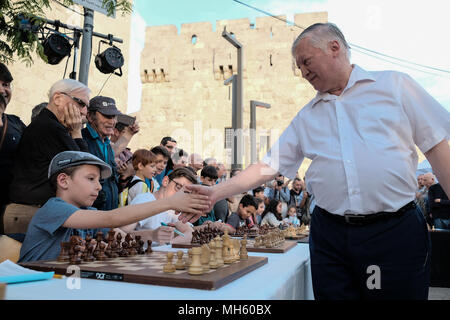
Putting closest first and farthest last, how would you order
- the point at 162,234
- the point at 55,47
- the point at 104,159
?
the point at 162,234, the point at 104,159, the point at 55,47

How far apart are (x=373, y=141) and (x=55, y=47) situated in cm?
417

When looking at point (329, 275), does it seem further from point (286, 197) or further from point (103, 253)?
point (286, 197)

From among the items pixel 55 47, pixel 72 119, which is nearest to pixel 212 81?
pixel 55 47

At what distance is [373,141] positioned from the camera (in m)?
1.35

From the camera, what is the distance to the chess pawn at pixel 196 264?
1.17 m

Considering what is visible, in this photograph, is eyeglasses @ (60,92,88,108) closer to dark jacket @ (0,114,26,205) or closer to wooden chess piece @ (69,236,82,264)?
dark jacket @ (0,114,26,205)

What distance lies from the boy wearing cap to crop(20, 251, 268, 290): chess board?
0.20m

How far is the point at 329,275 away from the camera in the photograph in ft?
4.58

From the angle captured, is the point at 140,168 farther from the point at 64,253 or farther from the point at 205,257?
the point at 205,257

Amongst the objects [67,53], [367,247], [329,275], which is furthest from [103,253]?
[67,53]

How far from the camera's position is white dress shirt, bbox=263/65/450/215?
4.33 feet

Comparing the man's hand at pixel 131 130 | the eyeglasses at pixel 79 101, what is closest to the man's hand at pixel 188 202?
the eyeglasses at pixel 79 101

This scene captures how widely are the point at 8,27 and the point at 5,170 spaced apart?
119cm

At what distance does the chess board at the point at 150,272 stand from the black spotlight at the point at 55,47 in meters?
3.65
